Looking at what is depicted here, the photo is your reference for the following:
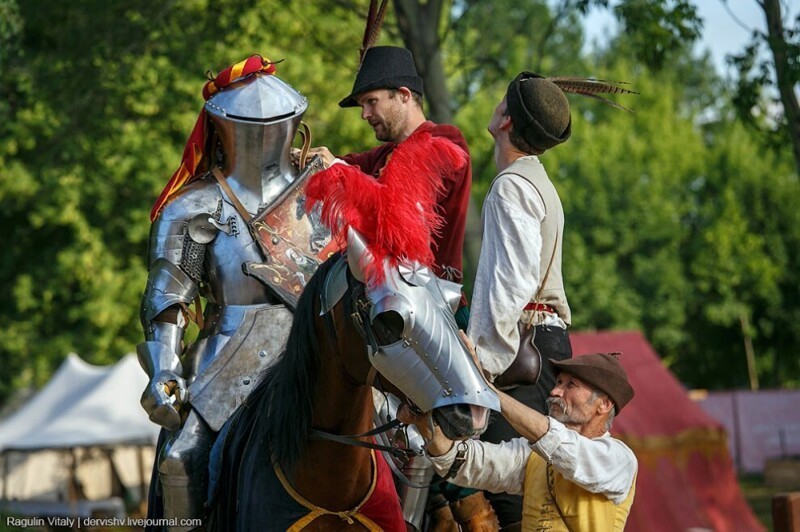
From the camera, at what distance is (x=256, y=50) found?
1600 cm

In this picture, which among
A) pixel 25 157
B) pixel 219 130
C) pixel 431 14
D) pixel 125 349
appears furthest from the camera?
pixel 125 349

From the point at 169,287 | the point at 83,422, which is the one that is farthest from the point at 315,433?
the point at 83,422

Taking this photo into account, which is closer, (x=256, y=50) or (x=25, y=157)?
(x=256, y=50)

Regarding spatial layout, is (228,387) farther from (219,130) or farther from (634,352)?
(634,352)

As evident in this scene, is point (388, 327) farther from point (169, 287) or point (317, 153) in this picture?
point (317, 153)

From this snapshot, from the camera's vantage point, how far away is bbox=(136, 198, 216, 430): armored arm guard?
4.94 meters

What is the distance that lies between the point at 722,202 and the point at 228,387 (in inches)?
1331

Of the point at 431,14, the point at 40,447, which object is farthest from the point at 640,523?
the point at 40,447

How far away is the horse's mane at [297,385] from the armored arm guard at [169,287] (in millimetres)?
871

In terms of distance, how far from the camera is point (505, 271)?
14.1ft

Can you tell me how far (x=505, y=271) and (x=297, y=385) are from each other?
85 centimetres

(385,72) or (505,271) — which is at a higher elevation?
(385,72)

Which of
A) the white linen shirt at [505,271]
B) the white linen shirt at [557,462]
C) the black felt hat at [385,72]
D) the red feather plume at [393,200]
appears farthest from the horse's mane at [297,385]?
the black felt hat at [385,72]

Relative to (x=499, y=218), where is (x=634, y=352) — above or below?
below
